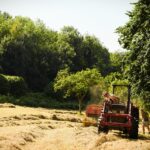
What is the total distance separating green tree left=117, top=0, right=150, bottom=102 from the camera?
928 inches

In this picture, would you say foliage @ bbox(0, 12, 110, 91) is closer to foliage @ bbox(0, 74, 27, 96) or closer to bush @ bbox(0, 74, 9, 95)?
foliage @ bbox(0, 74, 27, 96)

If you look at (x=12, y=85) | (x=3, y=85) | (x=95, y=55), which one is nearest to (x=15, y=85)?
(x=12, y=85)

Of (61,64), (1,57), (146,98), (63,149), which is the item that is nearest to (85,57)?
(61,64)

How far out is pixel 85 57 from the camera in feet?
320

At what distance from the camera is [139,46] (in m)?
24.2

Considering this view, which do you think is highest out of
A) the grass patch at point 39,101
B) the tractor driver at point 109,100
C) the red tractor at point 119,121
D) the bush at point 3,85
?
the bush at point 3,85

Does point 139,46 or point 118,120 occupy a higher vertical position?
point 139,46

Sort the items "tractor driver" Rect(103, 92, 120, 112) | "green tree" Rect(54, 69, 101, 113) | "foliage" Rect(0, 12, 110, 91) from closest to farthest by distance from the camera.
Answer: "tractor driver" Rect(103, 92, 120, 112) → "green tree" Rect(54, 69, 101, 113) → "foliage" Rect(0, 12, 110, 91)

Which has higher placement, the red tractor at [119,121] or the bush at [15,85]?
the bush at [15,85]

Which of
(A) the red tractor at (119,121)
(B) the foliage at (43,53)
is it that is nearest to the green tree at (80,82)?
(B) the foliage at (43,53)

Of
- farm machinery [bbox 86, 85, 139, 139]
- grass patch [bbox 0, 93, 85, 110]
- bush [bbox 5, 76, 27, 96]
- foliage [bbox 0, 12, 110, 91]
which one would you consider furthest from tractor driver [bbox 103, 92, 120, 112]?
foliage [bbox 0, 12, 110, 91]

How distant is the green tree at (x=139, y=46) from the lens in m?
23.6

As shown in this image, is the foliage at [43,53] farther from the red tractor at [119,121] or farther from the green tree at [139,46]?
the red tractor at [119,121]

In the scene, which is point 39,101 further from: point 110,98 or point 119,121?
point 119,121
